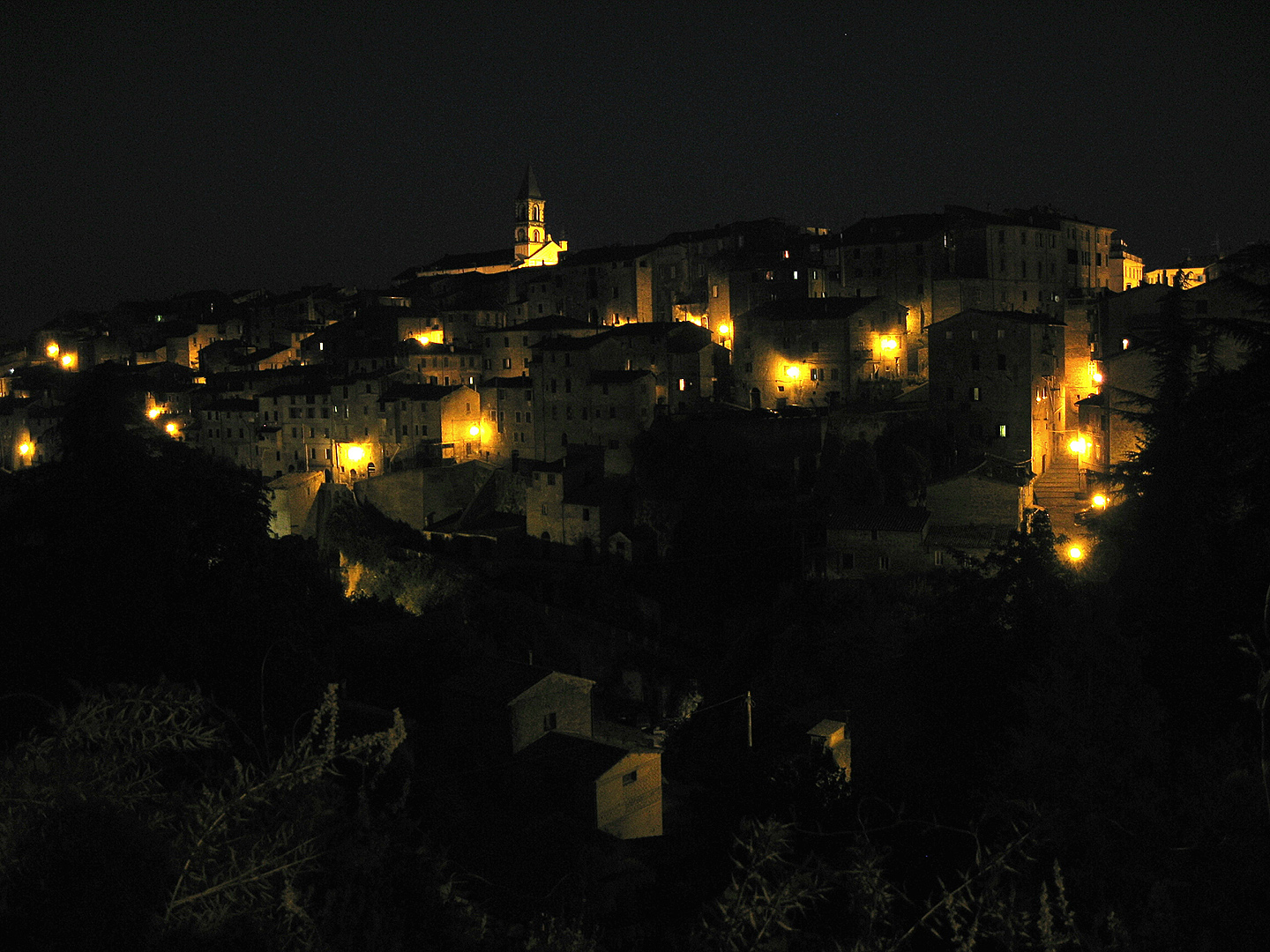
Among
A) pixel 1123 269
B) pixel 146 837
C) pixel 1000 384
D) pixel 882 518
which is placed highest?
pixel 1123 269

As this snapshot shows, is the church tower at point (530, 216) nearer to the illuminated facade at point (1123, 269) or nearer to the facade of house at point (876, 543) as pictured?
the illuminated facade at point (1123, 269)

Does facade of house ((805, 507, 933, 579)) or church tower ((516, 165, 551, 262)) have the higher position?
church tower ((516, 165, 551, 262))

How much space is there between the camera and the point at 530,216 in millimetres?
64500

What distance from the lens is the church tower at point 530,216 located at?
64.1 meters

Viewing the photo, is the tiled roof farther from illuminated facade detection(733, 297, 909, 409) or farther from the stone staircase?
illuminated facade detection(733, 297, 909, 409)

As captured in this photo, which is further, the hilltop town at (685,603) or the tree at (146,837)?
the hilltop town at (685,603)

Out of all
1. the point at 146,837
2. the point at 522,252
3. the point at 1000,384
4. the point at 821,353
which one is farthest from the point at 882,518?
the point at 522,252

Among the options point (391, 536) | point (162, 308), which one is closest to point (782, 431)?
point (391, 536)

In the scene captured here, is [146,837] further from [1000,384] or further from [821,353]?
[821,353]

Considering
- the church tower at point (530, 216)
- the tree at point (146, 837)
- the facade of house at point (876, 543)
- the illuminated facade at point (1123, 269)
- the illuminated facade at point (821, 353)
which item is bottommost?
the facade of house at point (876, 543)

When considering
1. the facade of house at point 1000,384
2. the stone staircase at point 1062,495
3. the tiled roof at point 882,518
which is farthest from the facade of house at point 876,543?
the facade of house at point 1000,384

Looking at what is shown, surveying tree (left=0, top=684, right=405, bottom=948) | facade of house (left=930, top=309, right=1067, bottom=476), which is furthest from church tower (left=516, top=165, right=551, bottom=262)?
tree (left=0, top=684, right=405, bottom=948)

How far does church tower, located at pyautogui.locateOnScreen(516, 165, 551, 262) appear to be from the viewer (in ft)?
210

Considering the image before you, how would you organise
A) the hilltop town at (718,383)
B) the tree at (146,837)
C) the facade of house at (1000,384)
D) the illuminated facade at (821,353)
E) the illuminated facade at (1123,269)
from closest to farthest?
the tree at (146,837), the hilltop town at (718,383), the facade of house at (1000,384), the illuminated facade at (821,353), the illuminated facade at (1123,269)
